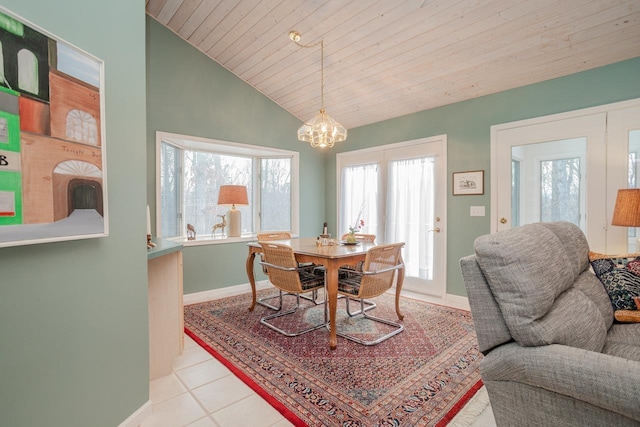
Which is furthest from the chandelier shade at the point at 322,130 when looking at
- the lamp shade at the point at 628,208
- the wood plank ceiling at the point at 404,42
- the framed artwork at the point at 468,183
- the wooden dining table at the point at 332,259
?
the lamp shade at the point at 628,208

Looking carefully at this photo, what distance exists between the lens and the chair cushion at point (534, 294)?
3.67 feet

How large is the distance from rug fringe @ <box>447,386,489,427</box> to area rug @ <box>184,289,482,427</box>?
0.04m

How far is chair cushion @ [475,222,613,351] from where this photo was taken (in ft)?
A: 3.67

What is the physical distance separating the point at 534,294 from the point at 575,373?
10.5 inches

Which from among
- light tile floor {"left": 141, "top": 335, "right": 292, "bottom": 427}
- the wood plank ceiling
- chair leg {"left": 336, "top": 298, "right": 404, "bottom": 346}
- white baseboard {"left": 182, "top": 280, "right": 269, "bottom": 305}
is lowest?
light tile floor {"left": 141, "top": 335, "right": 292, "bottom": 427}

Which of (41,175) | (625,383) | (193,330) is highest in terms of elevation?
(41,175)

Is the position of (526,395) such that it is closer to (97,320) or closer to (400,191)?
(97,320)

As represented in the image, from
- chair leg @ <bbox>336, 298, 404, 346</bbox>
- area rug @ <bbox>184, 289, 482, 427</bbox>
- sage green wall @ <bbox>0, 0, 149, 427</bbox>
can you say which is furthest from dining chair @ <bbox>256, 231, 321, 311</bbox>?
sage green wall @ <bbox>0, 0, 149, 427</bbox>

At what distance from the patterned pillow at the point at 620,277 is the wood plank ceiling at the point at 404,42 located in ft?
5.72

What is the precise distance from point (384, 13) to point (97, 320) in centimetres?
295

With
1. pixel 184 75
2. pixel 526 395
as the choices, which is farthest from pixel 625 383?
pixel 184 75

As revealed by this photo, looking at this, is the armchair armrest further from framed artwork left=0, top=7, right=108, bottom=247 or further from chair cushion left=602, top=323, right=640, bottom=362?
framed artwork left=0, top=7, right=108, bottom=247

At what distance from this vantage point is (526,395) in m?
1.14

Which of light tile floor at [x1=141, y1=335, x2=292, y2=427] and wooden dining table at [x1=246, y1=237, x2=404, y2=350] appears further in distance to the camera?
wooden dining table at [x1=246, y1=237, x2=404, y2=350]
